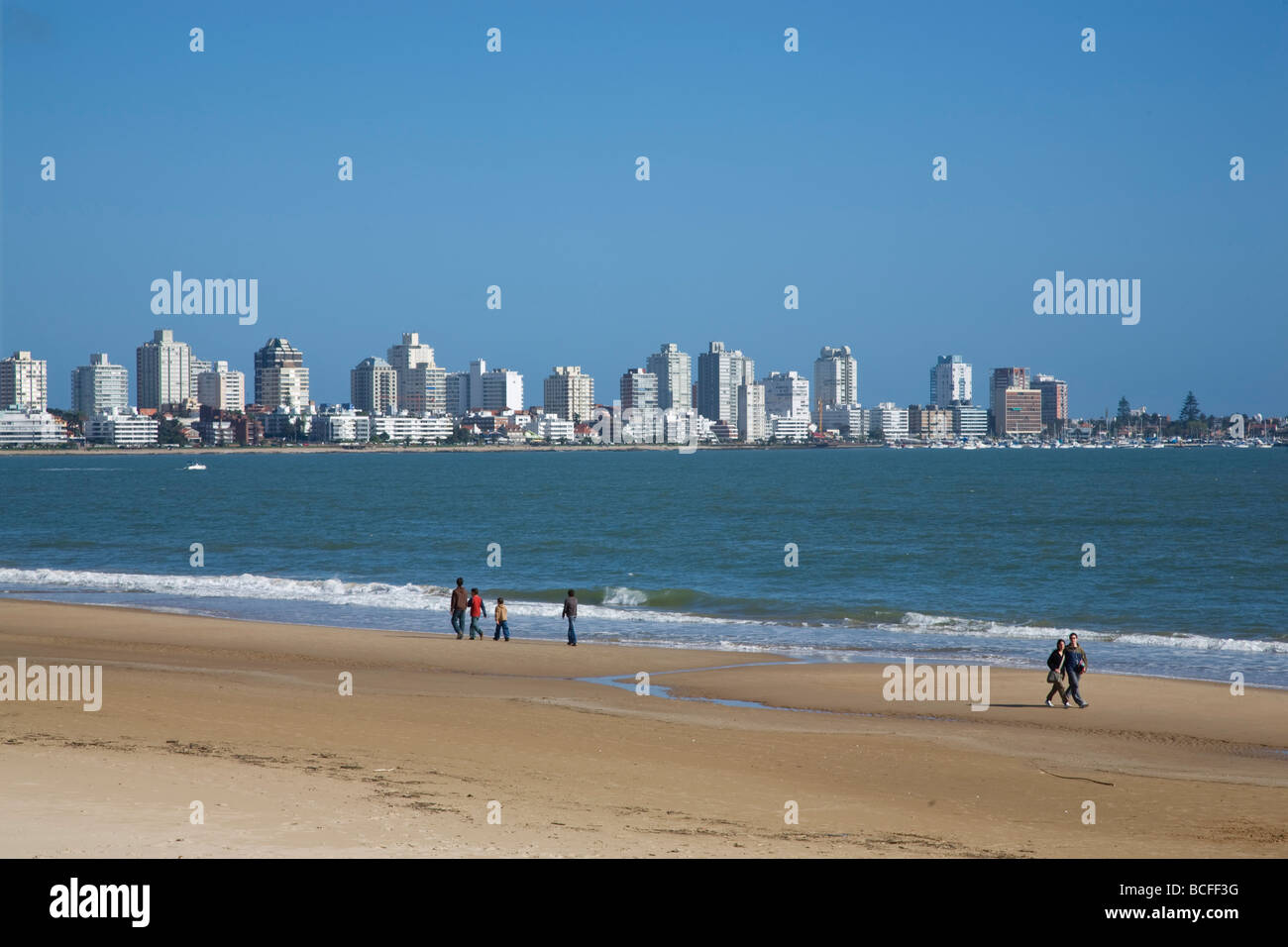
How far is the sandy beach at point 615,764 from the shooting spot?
10422 mm

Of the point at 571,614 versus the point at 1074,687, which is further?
the point at 571,614

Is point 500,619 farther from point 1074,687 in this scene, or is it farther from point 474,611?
point 1074,687

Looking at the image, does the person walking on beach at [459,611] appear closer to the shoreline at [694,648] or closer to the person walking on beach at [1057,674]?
the shoreline at [694,648]

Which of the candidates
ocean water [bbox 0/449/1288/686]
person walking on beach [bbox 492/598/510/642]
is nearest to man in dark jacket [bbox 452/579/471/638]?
person walking on beach [bbox 492/598/510/642]

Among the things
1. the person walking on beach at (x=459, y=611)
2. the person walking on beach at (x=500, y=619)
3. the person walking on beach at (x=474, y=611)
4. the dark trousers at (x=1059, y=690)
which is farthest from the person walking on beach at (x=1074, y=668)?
the person walking on beach at (x=459, y=611)

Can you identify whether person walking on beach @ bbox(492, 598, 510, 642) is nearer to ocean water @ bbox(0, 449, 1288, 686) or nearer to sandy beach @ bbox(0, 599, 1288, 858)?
ocean water @ bbox(0, 449, 1288, 686)

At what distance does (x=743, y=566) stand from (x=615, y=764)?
32.8 meters

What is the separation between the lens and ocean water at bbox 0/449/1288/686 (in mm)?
30253

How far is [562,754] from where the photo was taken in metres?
14.9

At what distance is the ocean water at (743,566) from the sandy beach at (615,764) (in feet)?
20.0

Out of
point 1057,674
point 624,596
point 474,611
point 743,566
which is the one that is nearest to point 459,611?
point 474,611

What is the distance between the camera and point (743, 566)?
154ft

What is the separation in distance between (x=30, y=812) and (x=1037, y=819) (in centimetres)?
967
